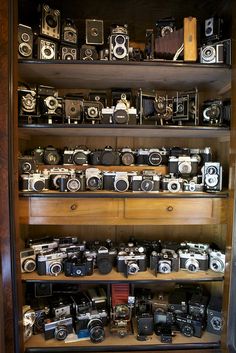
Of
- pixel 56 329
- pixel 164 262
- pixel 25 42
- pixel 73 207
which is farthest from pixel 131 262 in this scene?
pixel 25 42

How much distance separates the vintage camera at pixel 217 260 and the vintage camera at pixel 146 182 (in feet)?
1.84

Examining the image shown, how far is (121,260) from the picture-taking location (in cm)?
152

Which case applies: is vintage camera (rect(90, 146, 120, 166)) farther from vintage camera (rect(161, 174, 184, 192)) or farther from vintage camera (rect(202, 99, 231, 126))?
vintage camera (rect(202, 99, 231, 126))

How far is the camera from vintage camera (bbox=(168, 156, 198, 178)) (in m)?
1.58

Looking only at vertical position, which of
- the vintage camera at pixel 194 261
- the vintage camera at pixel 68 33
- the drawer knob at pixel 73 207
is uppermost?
the vintage camera at pixel 68 33

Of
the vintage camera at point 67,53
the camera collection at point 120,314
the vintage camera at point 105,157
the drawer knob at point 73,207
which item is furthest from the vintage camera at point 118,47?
the camera collection at point 120,314

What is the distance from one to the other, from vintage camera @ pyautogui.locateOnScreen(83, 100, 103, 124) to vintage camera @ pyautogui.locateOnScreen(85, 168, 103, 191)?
310 mm

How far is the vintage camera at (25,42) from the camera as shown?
133 centimetres

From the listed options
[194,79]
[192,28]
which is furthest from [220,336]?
[192,28]

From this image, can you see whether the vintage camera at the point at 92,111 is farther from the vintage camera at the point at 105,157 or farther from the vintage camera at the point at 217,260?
the vintage camera at the point at 217,260

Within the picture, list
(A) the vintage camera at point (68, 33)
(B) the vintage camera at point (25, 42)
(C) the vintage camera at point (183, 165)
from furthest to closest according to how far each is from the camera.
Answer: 1. (C) the vintage camera at point (183, 165)
2. (A) the vintage camera at point (68, 33)
3. (B) the vintage camera at point (25, 42)

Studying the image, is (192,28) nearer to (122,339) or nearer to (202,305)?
(202,305)

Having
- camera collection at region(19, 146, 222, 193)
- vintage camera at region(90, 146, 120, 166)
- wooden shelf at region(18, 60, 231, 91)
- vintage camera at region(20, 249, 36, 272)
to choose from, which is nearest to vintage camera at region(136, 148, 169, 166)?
camera collection at region(19, 146, 222, 193)

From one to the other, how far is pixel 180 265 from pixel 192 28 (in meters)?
1.45
